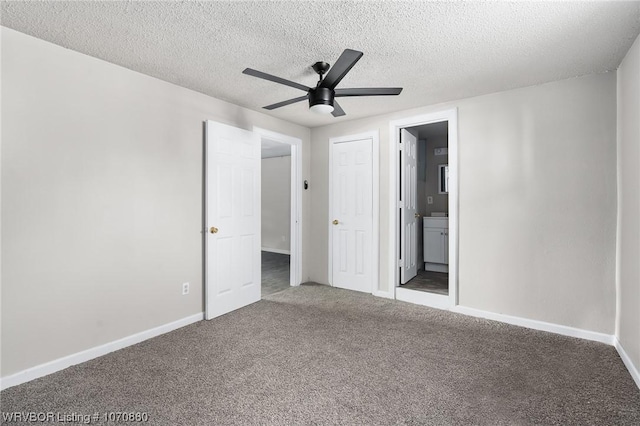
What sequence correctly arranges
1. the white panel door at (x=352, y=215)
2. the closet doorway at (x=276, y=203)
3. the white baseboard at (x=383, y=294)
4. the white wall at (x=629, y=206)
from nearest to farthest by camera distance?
1. the white wall at (x=629, y=206)
2. the white baseboard at (x=383, y=294)
3. the white panel door at (x=352, y=215)
4. the closet doorway at (x=276, y=203)

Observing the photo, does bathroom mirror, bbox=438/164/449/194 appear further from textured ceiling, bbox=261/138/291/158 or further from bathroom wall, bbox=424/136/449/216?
textured ceiling, bbox=261/138/291/158

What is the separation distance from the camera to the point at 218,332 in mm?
2994

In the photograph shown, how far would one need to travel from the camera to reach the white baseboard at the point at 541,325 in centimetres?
280

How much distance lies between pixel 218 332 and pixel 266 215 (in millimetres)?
5340

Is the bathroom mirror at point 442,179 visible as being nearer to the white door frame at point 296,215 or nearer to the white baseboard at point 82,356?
the white door frame at point 296,215

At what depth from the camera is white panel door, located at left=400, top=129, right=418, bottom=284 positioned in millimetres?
4195

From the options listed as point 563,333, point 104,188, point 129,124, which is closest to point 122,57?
point 129,124

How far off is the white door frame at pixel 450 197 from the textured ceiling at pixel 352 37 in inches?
25.6

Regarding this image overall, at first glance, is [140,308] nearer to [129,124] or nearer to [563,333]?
[129,124]

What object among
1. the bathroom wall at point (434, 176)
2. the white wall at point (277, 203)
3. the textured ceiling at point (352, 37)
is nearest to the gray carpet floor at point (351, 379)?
the textured ceiling at point (352, 37)

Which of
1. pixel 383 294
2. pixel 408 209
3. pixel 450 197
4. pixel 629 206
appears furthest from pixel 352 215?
pixel 629 206

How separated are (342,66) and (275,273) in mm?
4113

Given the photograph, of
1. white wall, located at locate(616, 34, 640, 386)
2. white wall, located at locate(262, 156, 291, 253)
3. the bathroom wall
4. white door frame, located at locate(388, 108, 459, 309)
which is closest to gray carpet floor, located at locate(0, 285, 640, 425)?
white wall, located at locate(616, 34, 640, 386)

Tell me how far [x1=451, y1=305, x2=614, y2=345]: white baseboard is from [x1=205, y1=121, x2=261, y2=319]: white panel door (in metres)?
2.43
